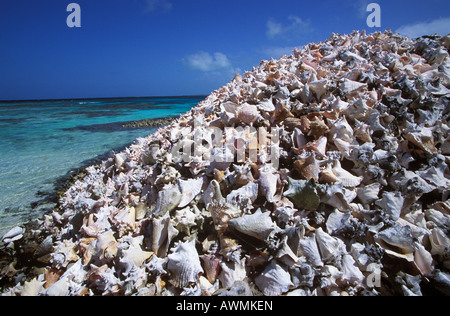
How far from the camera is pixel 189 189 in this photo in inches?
76.3

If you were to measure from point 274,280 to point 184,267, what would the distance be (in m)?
0.54

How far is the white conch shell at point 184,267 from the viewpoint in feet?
4.74

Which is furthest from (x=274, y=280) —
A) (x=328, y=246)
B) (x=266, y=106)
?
→ (x=266, y=106)

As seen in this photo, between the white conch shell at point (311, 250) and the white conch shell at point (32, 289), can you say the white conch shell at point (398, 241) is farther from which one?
the white conch shell at point (32, 289)

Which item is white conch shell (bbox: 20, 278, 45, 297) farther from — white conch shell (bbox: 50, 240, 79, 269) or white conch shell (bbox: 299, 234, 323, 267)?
white conch shell (bbox: 299, 234, 323, 267)

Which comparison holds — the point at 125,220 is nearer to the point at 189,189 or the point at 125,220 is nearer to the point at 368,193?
the point at 189,189

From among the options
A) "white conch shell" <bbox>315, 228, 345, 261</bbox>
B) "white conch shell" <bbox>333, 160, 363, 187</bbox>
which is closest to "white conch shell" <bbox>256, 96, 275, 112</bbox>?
"white conch shell" <bbox>333, 160, 363, 187</bbox>

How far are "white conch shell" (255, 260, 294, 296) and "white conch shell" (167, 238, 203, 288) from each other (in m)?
0.38

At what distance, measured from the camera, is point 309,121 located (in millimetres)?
2256

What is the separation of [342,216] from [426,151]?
1.21 meters

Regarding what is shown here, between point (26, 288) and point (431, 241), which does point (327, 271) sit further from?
point (26, 288)

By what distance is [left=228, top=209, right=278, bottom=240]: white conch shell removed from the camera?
148 cm

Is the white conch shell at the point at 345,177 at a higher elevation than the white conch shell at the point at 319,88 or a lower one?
lower

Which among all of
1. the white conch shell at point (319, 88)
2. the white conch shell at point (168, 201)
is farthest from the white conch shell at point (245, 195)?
the white conch shell at point (319, 88)
